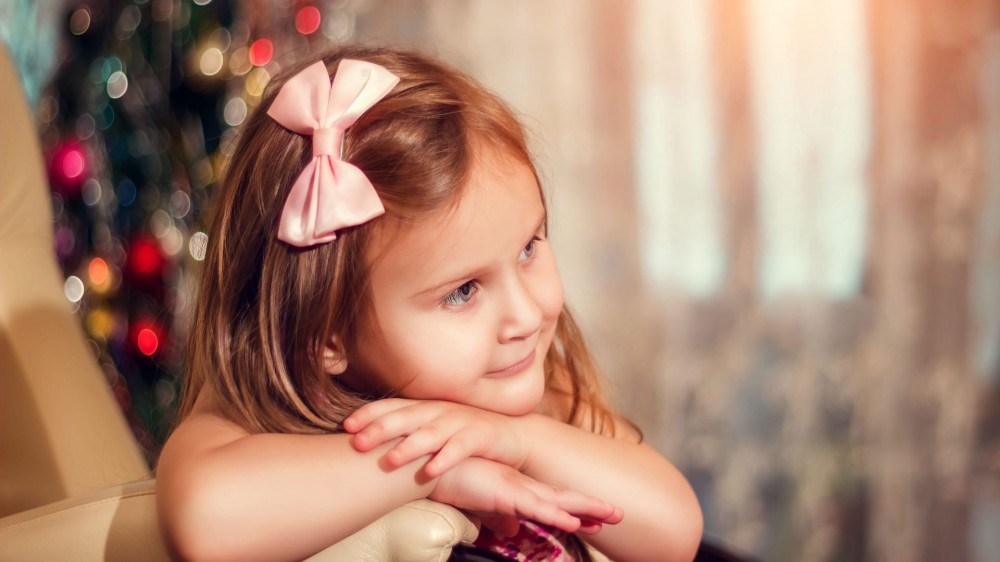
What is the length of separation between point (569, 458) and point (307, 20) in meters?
1.39

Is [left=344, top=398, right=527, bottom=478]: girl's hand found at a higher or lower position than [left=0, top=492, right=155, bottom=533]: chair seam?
higher

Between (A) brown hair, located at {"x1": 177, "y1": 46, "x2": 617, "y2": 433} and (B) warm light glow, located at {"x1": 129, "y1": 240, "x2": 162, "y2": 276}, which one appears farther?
(B) warm light glow, located at {"x1": 129, "y1": 240, "x2": 162, "y2": 276}

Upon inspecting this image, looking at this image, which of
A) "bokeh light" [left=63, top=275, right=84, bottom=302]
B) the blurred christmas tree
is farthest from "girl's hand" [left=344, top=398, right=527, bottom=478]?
"bokeh light" [left=63, top=275, right=84, bottom=302]

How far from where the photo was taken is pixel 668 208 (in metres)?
2.31

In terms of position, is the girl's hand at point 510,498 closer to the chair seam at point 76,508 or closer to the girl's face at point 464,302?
the girl's face at point 464,302

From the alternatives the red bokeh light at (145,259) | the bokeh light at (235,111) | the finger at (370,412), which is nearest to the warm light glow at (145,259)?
the red bokeh light at (145,259)

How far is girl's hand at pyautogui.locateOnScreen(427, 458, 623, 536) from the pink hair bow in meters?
0.25

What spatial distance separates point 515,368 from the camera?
37.7 inches

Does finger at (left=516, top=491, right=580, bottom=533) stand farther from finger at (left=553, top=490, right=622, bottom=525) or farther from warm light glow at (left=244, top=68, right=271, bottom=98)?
warm light glow at (left=244, top=68, right=271, bottom=98)

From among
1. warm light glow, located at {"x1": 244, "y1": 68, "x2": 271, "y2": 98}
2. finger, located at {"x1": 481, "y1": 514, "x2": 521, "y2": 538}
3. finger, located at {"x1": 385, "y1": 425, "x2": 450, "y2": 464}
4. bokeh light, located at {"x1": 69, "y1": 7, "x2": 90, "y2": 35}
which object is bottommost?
finger, located at {"x1": 481, "y1": 514, "x2": 521, "y2": 538}

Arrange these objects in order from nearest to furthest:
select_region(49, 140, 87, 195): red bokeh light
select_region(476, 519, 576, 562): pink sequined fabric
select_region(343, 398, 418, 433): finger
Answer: select_region(343, 398, 418, 433): finger → select_region(476, 519, 576, 562): pink sequined fabric → select_region(49, 140, 87, 195): red bokeh light

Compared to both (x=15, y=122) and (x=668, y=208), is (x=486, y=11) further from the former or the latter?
(x=15, y=122)

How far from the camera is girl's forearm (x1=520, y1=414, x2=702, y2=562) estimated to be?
92 cm

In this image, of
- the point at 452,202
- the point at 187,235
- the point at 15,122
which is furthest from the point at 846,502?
the point at 15,122
